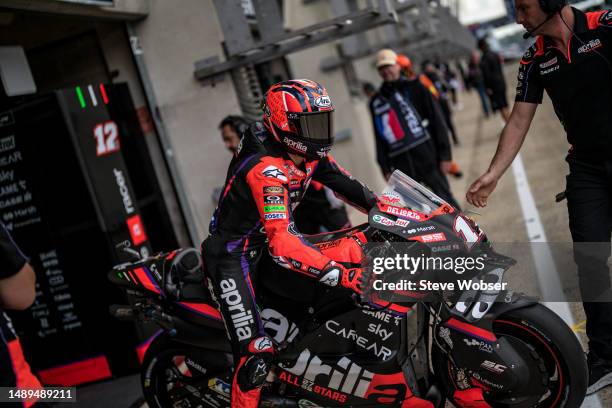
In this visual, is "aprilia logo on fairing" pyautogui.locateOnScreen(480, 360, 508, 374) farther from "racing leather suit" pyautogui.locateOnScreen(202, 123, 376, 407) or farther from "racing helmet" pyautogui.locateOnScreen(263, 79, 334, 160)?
"racing helmet" pyautogui.locateOnScreen(263, 79, 334, 160)

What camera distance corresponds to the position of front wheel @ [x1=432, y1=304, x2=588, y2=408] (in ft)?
10.4

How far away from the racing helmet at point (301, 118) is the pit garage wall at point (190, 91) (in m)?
3.74

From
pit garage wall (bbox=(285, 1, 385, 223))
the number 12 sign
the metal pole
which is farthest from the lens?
pit garage wall (bbox=(285, 1, 385, 223))

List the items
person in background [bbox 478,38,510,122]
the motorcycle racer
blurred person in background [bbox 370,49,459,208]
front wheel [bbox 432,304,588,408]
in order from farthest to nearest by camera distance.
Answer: person in background [bbox 478,38,510,122] → blurred person in background [bbox 370,49,459,208] → the motorcycle racer → front wheel [bbox 432,304,588,408]

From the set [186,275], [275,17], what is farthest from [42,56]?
[186,275]

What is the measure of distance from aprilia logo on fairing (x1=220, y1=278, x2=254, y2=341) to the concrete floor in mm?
1451

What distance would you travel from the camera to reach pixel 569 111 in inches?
148

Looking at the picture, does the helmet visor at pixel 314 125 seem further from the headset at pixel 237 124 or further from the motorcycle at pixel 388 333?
the headset at pixel 237 124

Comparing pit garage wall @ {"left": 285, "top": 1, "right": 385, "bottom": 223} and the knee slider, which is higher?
pit garage wall @ {"left": 285, "top": 1, "right": 385, "bottom": 223}

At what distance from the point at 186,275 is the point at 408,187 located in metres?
1.66

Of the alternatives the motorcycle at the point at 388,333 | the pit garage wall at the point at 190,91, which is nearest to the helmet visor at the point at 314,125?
the motorcycle at the point at 388,333

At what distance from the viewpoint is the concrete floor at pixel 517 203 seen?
4.64m

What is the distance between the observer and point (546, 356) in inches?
128

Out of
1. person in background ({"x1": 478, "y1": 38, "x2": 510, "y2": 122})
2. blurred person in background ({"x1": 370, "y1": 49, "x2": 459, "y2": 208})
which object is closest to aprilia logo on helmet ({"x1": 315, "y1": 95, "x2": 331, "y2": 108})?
blurred person in background ({"x1": 370, "y1": 49, "x2": 459, "y2": 208})
